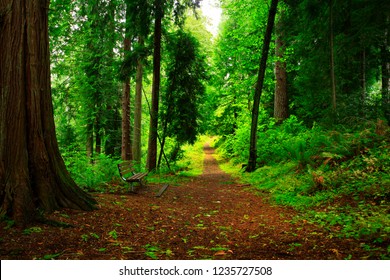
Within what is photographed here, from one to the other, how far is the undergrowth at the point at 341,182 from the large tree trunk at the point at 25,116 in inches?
193

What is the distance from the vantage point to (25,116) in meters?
4.75

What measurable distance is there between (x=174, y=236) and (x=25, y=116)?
319cm

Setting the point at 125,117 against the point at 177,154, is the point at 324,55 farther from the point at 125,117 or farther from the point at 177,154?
the point at 125,117

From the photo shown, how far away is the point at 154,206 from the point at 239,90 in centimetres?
1583

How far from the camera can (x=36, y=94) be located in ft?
16.0

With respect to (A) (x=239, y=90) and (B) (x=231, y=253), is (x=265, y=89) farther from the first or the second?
(B) (x=231, y=253)

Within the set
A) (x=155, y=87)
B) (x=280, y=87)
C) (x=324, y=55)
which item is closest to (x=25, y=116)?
(x=155, y=87)

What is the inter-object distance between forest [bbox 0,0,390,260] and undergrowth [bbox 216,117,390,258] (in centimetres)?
3

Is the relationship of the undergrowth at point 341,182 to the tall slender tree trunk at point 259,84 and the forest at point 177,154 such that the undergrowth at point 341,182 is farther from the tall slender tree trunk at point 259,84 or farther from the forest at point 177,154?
the tall slender tree trunk at point 259,84

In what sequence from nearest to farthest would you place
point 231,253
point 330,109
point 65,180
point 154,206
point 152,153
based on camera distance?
point 231,253
point 65,180
point 154,206
point 330,109
point 152,153

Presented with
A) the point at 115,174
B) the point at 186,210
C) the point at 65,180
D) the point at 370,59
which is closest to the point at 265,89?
the point at 370,59

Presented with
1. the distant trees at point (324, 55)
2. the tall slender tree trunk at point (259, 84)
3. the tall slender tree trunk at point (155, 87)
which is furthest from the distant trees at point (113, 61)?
the distant trees at point (324, 55)

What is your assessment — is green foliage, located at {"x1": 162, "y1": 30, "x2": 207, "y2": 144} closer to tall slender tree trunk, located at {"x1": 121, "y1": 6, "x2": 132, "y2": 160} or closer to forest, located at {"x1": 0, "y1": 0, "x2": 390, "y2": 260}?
forest, located at {"x1": 0, "y1": 0, "x2": 390, "y2": 260}

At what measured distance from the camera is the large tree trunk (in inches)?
178
